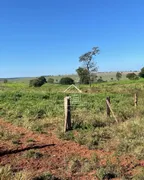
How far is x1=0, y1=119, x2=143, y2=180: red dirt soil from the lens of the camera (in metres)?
5.26

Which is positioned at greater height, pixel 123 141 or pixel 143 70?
pixel 143 70

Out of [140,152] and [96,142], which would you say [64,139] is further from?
[140,152]

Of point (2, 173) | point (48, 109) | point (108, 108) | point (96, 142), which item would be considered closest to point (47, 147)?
point (96, 142)

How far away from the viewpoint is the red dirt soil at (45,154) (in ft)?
17.3

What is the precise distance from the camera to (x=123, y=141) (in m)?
6.88

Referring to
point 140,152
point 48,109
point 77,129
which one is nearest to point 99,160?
point 140,152

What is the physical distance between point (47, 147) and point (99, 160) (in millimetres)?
1798

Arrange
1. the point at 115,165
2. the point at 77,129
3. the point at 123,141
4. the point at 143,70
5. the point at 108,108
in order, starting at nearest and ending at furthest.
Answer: the point at 115,165 → the point at 123,141 → the point at 77,129 → the point at 108,108 → the point at 143,70

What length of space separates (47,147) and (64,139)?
2.87 feet

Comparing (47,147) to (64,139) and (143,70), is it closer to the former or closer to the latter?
(64,139)

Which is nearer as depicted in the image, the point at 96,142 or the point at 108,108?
the point at 96,142

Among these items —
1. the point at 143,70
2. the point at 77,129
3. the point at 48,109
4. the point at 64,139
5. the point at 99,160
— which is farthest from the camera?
the point at 143,70

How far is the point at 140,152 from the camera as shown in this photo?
6.10 metres

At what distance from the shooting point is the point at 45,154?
637 centimetres
